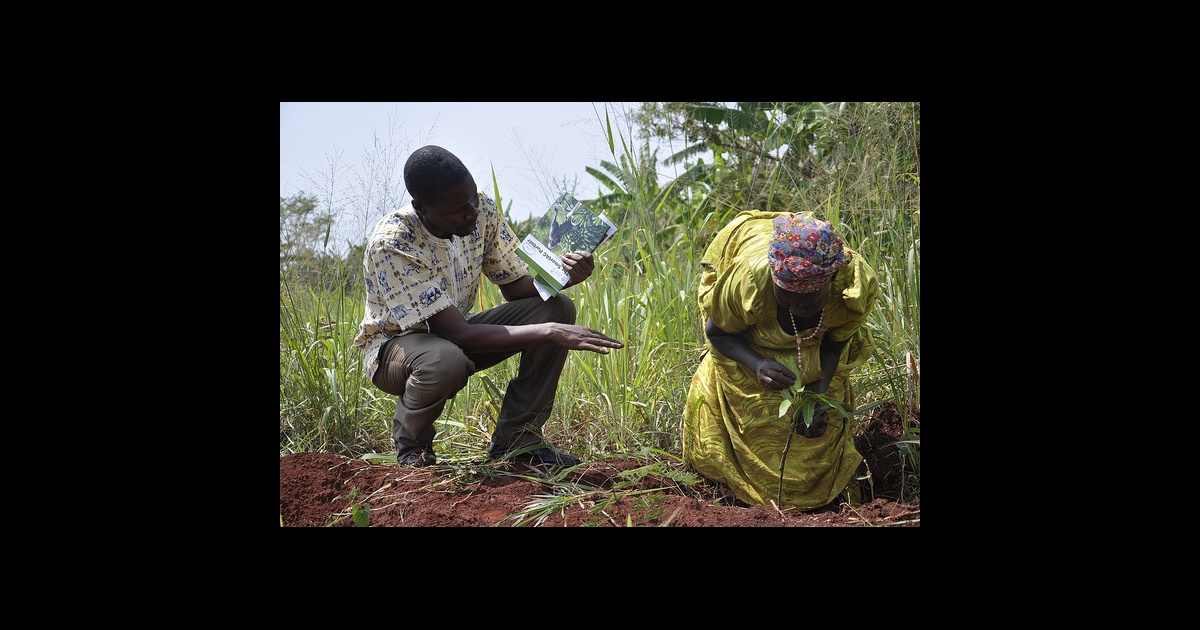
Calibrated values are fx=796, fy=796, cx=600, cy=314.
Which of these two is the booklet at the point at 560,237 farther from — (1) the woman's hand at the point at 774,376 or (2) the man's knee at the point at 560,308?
(1) the woman's hand at the point at 774,376

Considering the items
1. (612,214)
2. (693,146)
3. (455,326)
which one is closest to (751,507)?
(455,326)

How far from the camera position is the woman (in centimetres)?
243

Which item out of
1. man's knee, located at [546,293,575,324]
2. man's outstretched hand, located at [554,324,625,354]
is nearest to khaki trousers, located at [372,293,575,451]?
man's knee, located at [546,293,575,324]

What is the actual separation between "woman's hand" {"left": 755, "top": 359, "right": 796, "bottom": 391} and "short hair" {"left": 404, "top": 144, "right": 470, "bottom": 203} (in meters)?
1.15

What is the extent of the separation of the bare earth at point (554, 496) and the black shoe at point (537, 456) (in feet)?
0.18

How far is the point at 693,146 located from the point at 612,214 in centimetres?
120

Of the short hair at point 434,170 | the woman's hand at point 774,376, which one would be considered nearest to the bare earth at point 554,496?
the woman's hand at point 774,376

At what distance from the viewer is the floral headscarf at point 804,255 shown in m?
2.21

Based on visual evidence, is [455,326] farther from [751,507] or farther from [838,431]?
[838,431]

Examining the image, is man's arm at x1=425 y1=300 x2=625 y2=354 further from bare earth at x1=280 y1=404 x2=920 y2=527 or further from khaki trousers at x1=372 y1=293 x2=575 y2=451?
bare earth at x1=280 y1=404 x2=920 y2=527

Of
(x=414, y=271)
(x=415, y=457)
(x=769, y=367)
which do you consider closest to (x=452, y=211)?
(x=414, y=271)

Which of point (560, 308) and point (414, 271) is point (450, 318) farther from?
point (560, 308)

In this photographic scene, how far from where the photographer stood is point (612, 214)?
5414 millimetres

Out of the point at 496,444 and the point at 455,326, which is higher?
the point at 455,326
